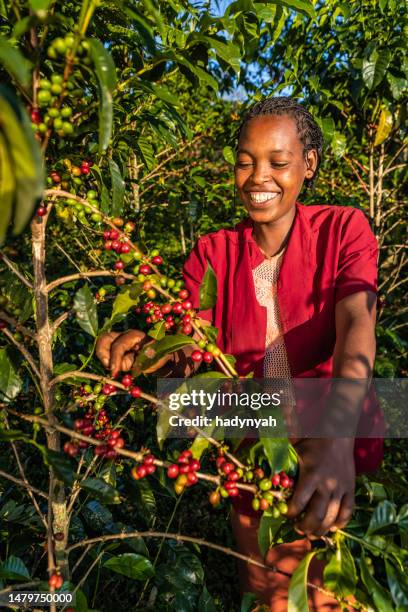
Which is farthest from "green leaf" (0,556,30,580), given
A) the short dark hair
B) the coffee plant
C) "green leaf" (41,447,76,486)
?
the short dark hair

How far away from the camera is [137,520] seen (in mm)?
3166

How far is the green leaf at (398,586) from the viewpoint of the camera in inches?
39.4

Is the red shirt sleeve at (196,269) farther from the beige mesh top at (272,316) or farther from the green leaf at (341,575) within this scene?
the green leaf at (341,575)

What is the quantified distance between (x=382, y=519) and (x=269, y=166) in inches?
48.4

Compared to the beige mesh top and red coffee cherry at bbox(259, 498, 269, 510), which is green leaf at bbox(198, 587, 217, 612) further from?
the beige mesh top

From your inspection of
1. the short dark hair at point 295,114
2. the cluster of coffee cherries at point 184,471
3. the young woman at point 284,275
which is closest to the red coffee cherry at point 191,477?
the cluster of coffee cherries at point 184,471

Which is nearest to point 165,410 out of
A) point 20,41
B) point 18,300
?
point 18,300

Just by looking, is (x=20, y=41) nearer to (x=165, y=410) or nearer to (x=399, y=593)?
(x=165, y=410)

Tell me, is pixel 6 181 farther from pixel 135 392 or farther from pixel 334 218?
pixel 334 218

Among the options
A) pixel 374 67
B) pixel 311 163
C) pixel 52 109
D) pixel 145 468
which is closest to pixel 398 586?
pixel 145 468

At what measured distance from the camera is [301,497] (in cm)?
101

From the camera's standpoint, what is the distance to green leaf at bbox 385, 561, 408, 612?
3.28 ft

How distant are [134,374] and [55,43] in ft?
2.34

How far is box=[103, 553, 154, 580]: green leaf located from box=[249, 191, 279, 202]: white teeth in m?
1.29
